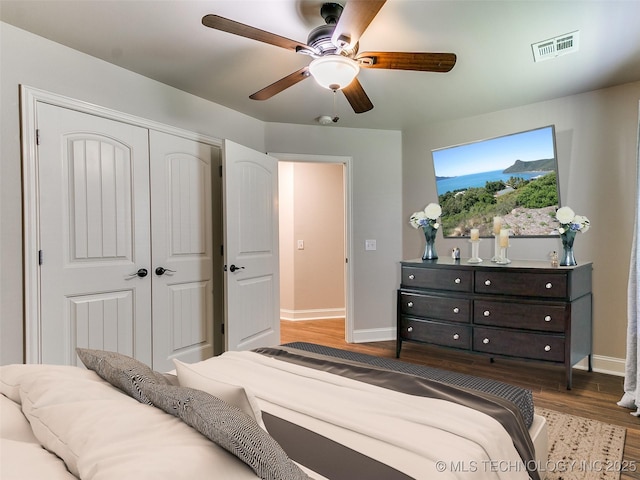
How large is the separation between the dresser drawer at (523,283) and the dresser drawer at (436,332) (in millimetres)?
394

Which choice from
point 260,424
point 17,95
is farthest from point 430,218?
point 17,95

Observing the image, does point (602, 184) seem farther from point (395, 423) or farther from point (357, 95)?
point (395, 423)

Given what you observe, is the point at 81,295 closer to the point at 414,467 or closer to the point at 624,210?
the point at 414,467

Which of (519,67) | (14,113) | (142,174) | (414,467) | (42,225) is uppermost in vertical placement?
(519,67)

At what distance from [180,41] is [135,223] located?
4.26 ft

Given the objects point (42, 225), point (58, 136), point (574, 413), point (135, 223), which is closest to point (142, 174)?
point (135, 223)

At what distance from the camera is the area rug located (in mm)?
1845

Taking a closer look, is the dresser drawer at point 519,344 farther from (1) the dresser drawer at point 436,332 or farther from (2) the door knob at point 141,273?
(2) the door knob at point 141,273

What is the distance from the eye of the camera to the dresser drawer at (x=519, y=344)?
284cm

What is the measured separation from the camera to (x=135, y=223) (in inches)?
110

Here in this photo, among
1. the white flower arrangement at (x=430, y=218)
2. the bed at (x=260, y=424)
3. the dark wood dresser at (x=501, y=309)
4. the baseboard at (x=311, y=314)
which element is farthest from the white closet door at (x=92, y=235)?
the baseboard at (x=311, y=314)

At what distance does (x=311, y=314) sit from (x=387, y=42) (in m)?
3.96

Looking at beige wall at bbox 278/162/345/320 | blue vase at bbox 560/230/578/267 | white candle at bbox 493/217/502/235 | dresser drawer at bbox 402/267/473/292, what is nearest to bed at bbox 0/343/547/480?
dresser drawer at bbox 402/267/473/292

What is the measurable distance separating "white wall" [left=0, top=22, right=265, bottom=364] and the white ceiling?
95mm
